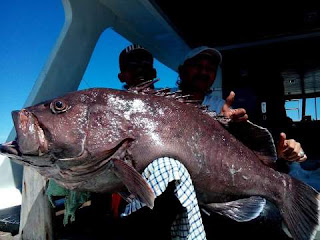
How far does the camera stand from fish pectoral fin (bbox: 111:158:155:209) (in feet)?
4.00

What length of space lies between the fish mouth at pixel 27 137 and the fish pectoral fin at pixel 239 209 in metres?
1.07

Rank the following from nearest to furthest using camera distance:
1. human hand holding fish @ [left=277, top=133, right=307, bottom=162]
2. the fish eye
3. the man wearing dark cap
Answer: the fish eye < human hand holding fish @ [left=277, top=133, right=307, bottom=162] < the man wearing dark cap

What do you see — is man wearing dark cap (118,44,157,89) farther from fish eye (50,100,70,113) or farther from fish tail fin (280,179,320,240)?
fish tail fin (280,179,320,240)

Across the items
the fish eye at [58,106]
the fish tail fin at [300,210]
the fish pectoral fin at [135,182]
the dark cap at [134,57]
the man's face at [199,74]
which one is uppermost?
the dark cap at [134,57]

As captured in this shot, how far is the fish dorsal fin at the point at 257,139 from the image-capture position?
1.78 m

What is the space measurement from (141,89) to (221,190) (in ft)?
2.74

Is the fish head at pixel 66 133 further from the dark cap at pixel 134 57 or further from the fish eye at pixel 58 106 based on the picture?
the dark cap at pixel 134 57

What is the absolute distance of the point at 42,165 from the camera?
4.33ft

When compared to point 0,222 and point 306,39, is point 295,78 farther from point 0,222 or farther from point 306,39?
point 0,222

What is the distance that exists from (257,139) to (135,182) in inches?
40.4

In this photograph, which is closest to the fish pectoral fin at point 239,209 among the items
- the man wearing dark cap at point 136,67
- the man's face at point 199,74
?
the man's face at point 199,74

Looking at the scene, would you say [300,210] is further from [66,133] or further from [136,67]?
[136,67]

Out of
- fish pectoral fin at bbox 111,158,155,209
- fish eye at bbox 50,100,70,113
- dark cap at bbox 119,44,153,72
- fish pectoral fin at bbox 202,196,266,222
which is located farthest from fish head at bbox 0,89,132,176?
dark cap at bbox 119,44,153,72

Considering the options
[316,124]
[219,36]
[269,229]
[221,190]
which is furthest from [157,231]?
[316,124]
